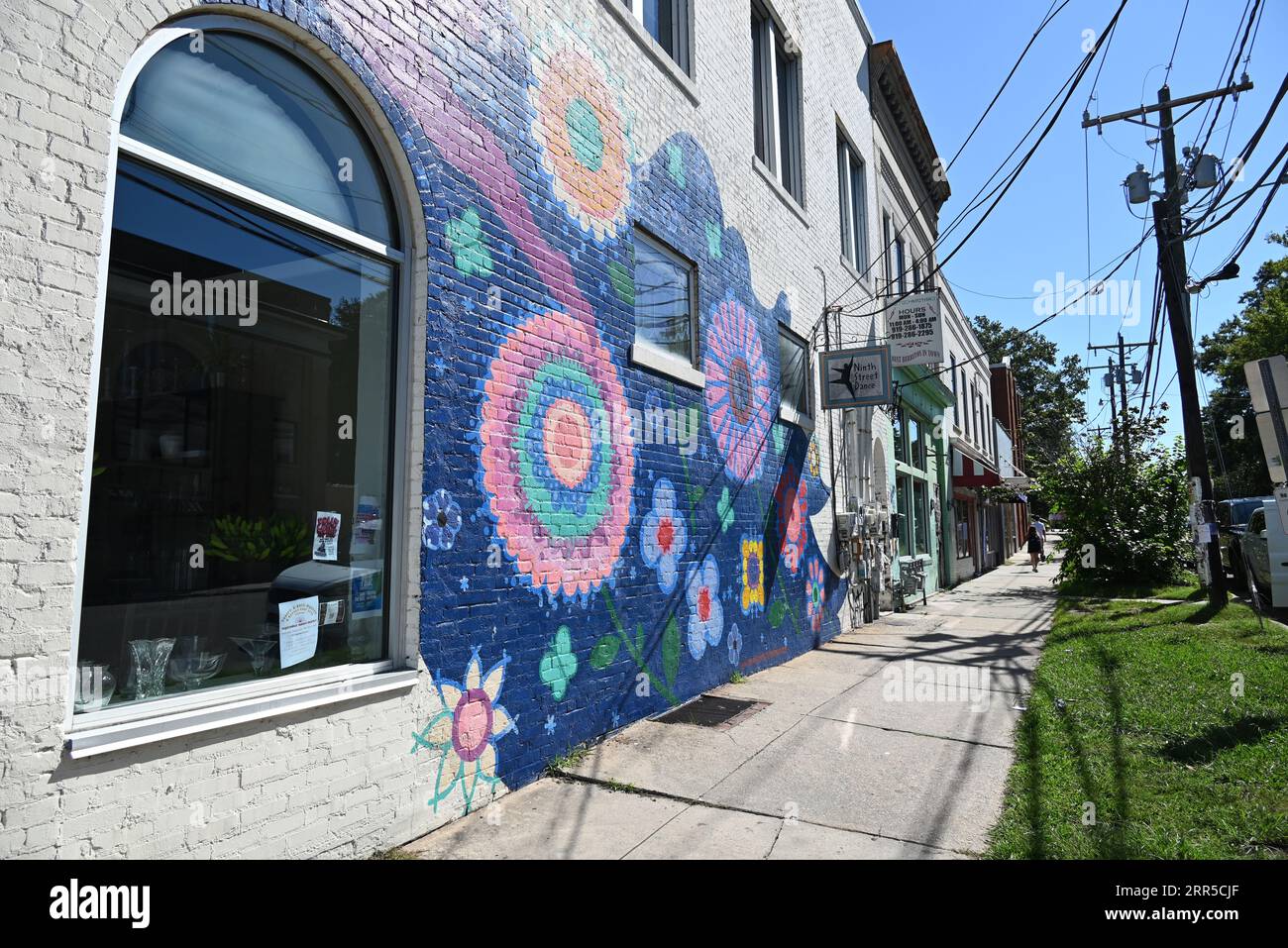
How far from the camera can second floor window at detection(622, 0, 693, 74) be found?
784cm

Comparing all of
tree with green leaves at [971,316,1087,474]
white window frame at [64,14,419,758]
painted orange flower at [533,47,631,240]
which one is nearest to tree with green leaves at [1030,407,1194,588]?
painted orange flower at [533,47,631,240]

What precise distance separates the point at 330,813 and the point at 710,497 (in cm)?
481

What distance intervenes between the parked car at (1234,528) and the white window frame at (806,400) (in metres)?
9.44

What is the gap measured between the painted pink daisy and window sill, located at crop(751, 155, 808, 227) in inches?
77.3

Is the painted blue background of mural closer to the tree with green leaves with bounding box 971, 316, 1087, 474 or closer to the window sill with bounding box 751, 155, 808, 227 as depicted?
the window sill with bounding box 751, 155, 808, 227

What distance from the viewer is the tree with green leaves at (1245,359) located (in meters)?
33.8

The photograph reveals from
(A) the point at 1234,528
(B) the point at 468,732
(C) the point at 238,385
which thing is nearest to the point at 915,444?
(A) the point at 1234,528

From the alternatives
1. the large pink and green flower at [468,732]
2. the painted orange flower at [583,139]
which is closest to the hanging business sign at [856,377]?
the painted orange flower at [583,139]

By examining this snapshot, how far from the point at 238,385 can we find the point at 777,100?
9.23 m

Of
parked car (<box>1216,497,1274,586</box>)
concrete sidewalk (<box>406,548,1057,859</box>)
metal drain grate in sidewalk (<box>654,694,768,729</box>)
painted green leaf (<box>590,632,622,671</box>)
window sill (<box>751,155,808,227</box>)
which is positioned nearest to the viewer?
concrete sidewalk (<box>406,548,1057,859</box>)

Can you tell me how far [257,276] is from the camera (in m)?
3.81

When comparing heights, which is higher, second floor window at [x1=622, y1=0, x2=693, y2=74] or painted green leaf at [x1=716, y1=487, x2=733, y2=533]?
second floor window at [x1=622, y1=0, x2=693, y2=74]
